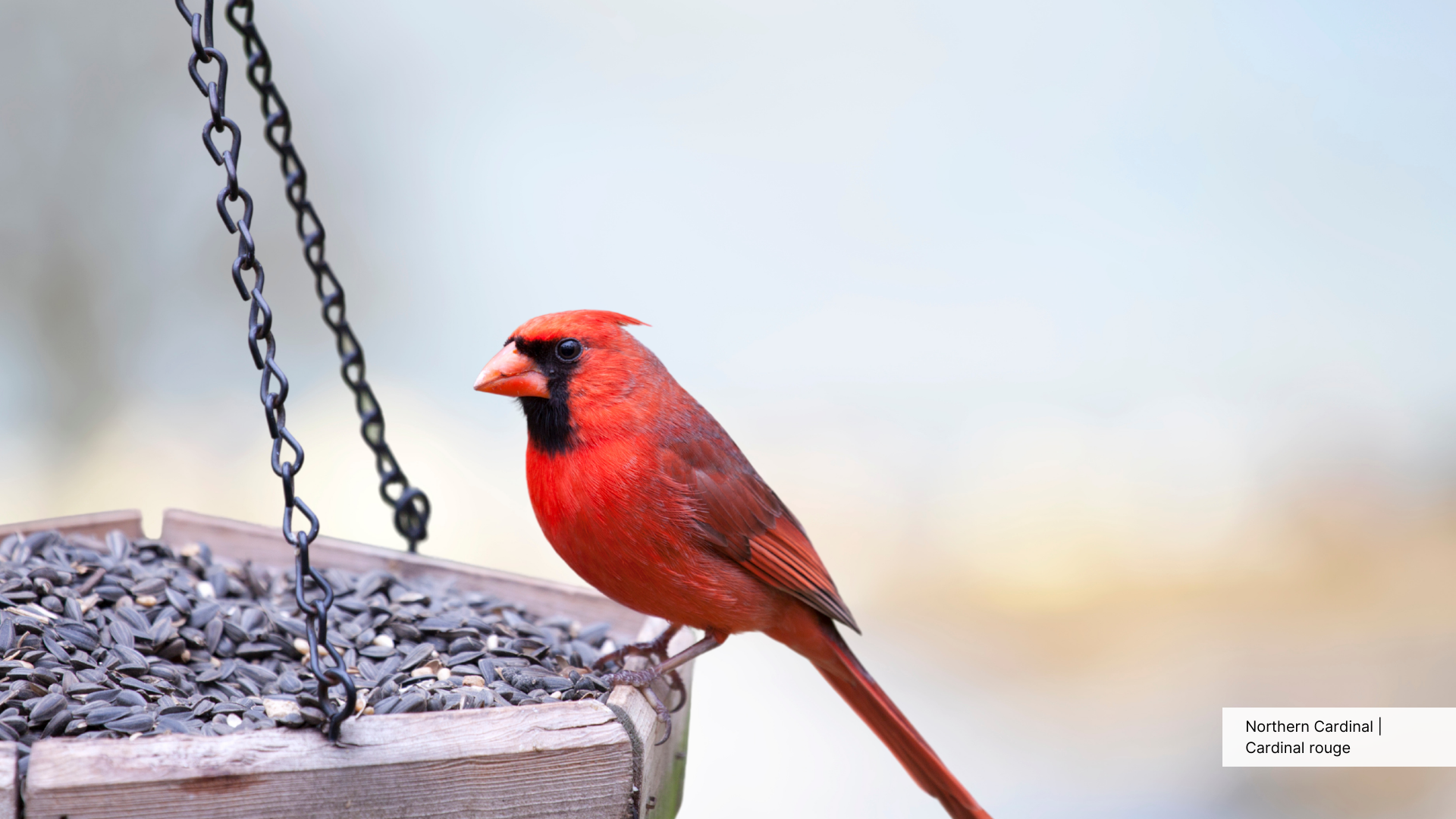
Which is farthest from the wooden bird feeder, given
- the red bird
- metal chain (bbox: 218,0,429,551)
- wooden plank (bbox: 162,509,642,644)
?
metal chain (bbox: 218,0,429,551)

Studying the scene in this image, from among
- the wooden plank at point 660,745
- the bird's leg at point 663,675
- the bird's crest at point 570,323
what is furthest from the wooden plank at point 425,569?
the bird's crest at point 570,323

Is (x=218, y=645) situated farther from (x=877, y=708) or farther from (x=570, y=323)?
(x=877, y=708)

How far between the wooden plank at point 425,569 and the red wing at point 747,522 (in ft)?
1.46

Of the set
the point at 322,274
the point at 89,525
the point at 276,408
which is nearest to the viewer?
the point at 276,408

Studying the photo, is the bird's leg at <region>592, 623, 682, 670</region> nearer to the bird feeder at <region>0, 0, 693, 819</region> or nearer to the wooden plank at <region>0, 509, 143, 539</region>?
the bird feeder at <region>0, 0, 693, 819</region>

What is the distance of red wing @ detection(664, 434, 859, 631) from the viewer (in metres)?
2.02

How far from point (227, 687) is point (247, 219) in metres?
0.82

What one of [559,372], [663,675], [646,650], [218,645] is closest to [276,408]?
[559,372]

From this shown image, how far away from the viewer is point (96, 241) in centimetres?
381

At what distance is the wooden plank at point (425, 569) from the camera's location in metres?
2.44

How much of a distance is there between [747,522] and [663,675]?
0.99ft

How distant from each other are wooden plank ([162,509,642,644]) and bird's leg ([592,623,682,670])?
206mm

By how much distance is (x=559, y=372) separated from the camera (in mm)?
1983

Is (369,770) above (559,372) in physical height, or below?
below
